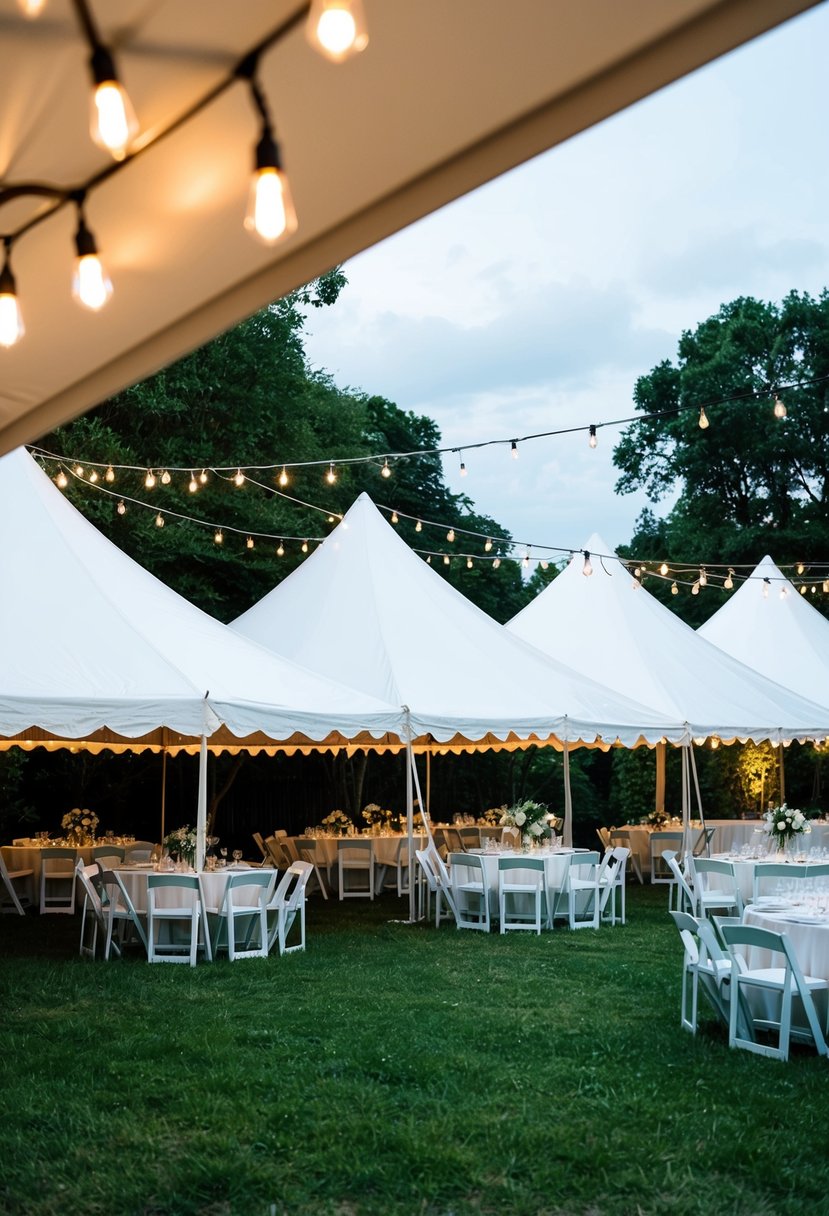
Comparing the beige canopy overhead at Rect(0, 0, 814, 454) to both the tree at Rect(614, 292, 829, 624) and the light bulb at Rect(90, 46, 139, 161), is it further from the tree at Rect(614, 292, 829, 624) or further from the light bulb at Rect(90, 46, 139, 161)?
the tree at Rect(614, 292, 829, 624)

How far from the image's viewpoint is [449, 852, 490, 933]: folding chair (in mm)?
11531

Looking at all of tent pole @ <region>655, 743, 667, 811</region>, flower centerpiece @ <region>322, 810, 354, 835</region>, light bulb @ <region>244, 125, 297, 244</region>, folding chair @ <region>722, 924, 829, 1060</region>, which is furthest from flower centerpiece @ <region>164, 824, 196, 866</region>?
light bulb @ <region>244, 125, 297, 244</region>

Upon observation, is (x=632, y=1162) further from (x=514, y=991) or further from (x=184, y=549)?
(x=184, y=549)

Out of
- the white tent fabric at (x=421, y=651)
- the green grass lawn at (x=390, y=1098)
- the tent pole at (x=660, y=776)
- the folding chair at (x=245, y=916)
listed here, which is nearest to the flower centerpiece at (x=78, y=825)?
the white tent fabric at (x=421, y=651)

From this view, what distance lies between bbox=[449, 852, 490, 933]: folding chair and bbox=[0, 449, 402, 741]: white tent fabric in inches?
62.5

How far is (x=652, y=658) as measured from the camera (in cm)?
1504

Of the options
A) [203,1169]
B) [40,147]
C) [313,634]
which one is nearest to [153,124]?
[40,147]

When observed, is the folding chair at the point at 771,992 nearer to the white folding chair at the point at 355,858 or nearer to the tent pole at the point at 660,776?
the white folding chair at the point at 355,858

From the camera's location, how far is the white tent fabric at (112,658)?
924 cm

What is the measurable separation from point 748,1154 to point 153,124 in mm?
4259

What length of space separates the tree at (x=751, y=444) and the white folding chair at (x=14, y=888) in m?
16.8

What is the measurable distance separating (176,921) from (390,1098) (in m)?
4.94

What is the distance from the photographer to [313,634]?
13.3 meters

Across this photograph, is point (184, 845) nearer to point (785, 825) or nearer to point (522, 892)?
point (522, 892)
